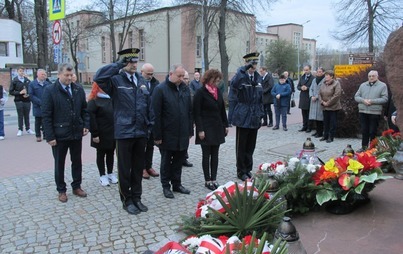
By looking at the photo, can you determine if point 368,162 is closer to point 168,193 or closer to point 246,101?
point 246,101

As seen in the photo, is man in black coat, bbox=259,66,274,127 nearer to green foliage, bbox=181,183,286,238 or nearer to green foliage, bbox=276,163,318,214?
green foliage, bbox=276,163,318,214

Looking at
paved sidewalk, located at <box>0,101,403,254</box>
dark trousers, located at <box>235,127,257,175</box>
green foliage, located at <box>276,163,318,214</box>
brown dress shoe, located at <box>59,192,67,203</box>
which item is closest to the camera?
paved sidewalk, located at <box>0,101,403,254</box>

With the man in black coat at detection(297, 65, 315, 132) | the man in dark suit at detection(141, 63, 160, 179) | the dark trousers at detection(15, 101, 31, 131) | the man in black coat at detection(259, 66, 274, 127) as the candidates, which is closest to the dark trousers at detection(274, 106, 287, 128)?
the man in black coat at detection(259, 66, 274, 127)

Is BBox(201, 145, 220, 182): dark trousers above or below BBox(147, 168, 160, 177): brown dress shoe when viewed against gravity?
above

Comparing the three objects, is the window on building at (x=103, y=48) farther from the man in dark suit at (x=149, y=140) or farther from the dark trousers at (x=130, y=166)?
the dark trousers at (x=130, y=166)

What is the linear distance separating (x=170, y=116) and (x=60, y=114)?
1469 millimetres

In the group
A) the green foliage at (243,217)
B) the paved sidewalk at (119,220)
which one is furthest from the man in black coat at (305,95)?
the green foliage at (243,217)

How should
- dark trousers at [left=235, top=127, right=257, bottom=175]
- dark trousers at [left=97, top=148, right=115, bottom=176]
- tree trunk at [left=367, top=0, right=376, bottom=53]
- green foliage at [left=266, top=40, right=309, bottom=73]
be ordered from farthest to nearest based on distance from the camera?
green foliage at [left=266, top=40, right=309, bottom=73] → tree trunk at [left=367, top=0, right=376, bottom=53] → dark trousers at [left=235, top=127, right=257, bottom=175] → dark trousers at [left=97, top=148, right=115, bottom=176]

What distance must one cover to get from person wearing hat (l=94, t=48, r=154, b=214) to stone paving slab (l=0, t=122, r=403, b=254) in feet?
1.34

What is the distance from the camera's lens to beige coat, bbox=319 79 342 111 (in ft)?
30.4

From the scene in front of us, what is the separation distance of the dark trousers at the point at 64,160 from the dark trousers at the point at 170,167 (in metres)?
1.19

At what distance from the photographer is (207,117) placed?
226 inches

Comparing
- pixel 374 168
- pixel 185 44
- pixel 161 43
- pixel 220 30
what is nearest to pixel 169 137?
pixel 374 168

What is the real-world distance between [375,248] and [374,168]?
110 centimetres
